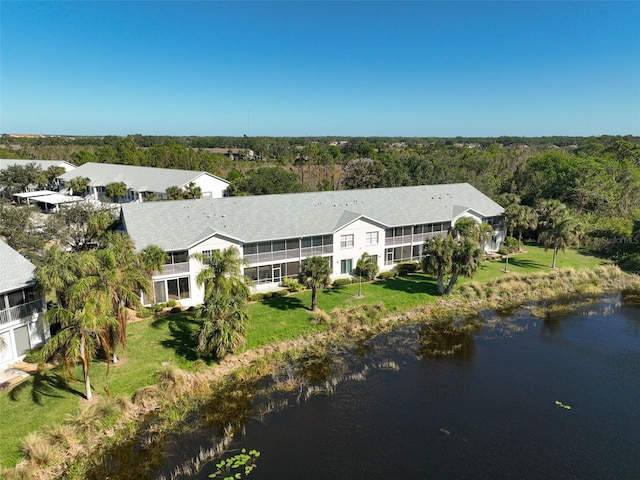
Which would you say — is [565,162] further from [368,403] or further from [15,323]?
[15,323]

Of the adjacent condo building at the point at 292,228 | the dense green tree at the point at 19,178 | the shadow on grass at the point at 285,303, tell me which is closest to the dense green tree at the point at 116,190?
the dense green tree at the point at 19,178

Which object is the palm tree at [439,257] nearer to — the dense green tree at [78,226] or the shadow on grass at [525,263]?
the shadow on grass at [525,263]

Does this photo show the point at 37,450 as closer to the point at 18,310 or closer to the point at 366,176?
the point at 18,310

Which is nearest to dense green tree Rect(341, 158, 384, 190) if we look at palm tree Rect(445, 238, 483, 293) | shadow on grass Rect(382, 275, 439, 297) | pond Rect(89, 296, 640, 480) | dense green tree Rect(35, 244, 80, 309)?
shadow on grass Rect(382, 275, 439, 297)

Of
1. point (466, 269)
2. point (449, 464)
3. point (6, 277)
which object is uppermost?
point (6, 277)

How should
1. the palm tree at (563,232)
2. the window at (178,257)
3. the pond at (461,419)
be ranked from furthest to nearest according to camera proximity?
the palm tree at (563,232) → the window at (178,257) → the pond at (461,419)

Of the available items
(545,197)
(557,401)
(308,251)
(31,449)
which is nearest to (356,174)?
(545,197)

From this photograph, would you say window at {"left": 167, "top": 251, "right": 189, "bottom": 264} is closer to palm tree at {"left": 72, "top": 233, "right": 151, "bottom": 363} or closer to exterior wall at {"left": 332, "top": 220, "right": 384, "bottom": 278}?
palm tree at {"left": 72, "top": 233, "right": 151, "bottom": 363}
